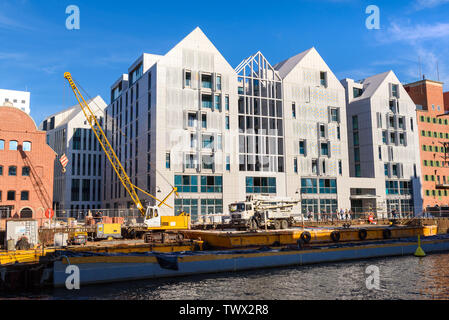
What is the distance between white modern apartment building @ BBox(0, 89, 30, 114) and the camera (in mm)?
150750

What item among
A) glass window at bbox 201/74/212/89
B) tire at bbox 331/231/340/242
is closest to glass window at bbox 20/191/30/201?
glass window at bbox 201/74/212/89

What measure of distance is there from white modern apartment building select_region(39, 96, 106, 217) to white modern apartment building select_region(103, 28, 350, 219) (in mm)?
14819

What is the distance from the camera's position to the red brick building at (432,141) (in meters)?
92.8

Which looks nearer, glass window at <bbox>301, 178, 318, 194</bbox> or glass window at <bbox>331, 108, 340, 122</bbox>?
glass window at <bbox>301, 178, 318, 194</bbox>

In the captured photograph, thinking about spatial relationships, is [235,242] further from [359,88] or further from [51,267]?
[359,88]

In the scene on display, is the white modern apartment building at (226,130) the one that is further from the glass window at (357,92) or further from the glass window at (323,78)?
the glass window at (357,92)

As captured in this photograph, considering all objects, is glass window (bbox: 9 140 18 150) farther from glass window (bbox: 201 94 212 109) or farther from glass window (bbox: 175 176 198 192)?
glass window (bbox: 201 94 212 109)

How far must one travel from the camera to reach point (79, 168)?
99.9m

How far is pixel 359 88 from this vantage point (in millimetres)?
93562

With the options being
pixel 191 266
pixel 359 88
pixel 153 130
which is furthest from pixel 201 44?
pixel 191 266

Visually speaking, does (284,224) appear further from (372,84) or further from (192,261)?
(372,84)

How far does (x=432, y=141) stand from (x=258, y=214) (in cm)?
6903

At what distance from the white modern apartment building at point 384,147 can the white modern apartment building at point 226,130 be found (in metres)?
6.89

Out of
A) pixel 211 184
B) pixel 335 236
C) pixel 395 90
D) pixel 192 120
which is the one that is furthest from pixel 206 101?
pixel 395 90
